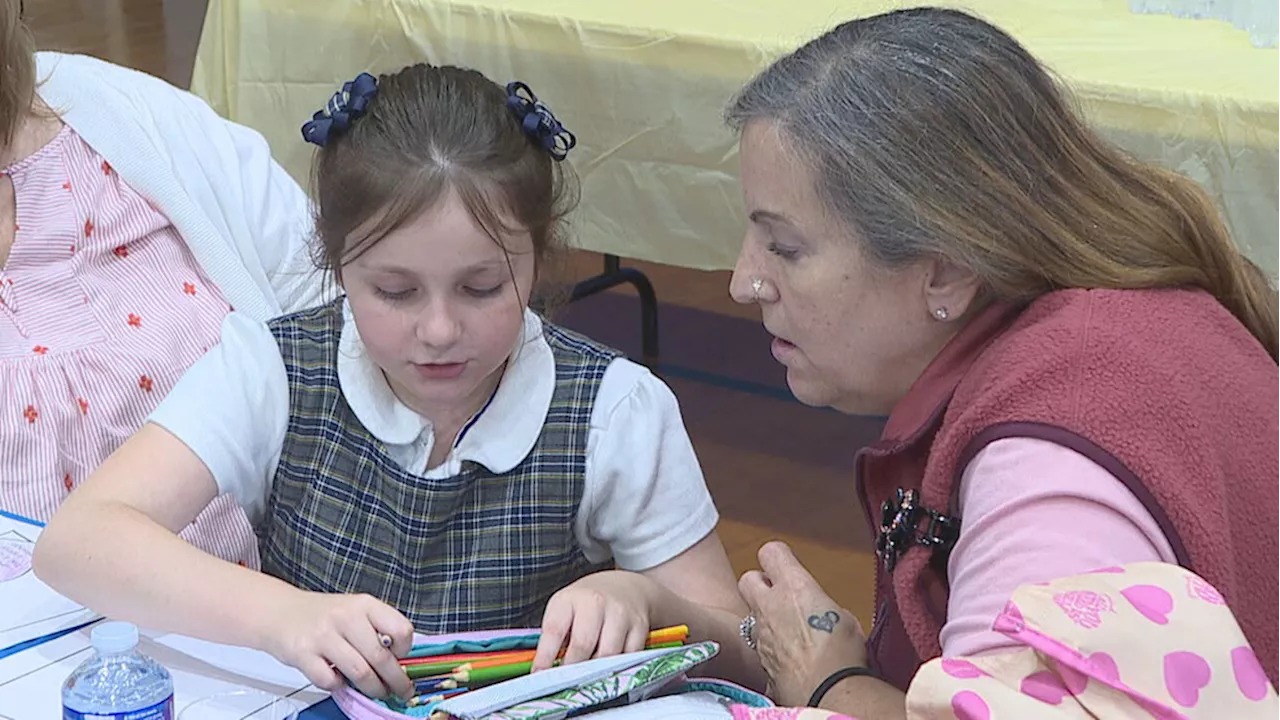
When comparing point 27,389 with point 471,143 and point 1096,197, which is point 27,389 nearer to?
point 471,143

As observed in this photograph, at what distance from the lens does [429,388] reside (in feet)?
4.80

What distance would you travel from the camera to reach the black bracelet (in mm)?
1326

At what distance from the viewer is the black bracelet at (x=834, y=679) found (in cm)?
133

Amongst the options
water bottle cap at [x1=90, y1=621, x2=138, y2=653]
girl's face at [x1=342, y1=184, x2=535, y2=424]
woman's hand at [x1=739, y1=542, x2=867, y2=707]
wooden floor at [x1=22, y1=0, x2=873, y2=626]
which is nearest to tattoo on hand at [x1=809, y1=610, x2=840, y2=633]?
woman's hand at [x1=739, y1=542, x2=867, y2=707]

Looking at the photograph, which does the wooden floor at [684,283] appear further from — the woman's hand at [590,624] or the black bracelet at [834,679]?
the black bracelet at [834,679]

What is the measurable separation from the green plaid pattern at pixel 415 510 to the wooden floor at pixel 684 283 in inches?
28.4

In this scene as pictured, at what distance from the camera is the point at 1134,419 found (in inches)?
41.6

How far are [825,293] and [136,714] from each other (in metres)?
0.60

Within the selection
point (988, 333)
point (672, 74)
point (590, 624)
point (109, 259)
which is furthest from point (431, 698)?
point (672, 74)

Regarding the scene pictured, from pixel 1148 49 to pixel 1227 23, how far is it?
0.62 ft

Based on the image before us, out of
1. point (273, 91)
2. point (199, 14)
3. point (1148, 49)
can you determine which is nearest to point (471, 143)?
point (1148, 49)

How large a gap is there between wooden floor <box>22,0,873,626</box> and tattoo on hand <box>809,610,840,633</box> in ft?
3.89

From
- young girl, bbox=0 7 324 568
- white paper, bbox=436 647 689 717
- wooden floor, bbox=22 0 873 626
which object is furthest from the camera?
wooden floor, bbox=22 0 873 626

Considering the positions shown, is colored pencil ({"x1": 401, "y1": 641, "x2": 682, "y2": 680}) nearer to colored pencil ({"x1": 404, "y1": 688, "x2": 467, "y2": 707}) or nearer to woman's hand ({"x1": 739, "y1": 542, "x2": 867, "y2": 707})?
colored pencil ({"x1": 404, "y1": 688, "x2": 467, "y2": 707})
